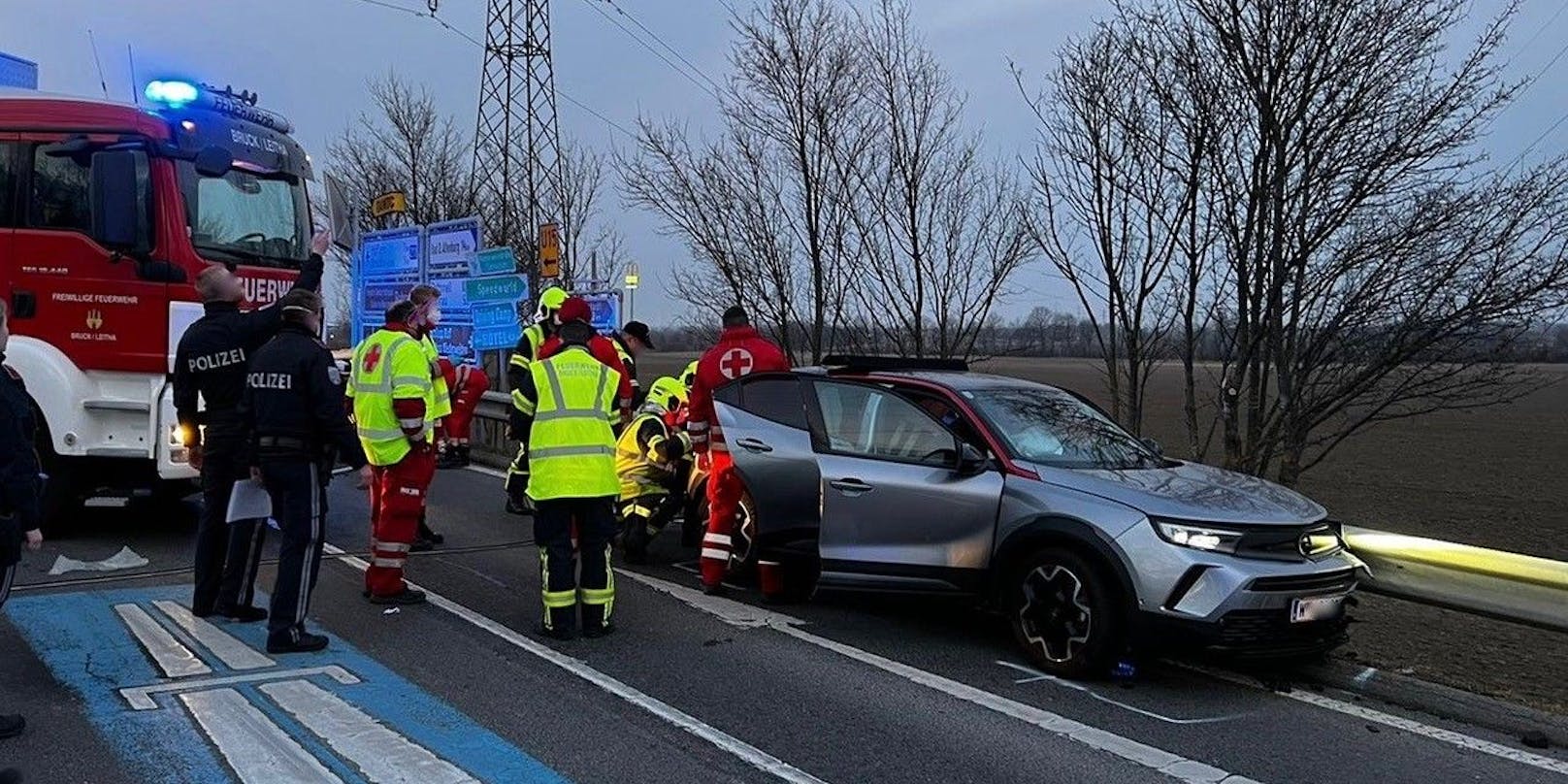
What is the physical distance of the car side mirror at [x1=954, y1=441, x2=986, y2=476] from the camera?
627 cm

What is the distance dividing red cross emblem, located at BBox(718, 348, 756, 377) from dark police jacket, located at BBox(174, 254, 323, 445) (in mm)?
2879

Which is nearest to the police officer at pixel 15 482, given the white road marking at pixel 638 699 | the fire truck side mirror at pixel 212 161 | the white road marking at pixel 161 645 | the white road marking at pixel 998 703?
the white road marking at pixel 161 645

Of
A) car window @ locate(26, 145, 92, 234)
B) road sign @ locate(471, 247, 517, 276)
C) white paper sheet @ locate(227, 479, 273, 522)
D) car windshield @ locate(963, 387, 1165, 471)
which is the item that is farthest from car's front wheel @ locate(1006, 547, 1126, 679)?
road sign @ locate(471, 247, 517, 276)

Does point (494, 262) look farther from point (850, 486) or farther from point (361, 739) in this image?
point (361, 739)

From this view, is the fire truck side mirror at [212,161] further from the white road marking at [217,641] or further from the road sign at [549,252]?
the road sign at [549,252]

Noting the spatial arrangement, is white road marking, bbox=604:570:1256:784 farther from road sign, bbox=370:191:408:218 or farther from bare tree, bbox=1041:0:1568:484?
road sign, bbox=370:191:408:218

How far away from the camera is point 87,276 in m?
8.43

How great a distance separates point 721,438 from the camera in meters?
7.72

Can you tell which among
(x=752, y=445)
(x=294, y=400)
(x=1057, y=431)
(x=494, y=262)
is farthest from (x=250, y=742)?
(x=494, y=262)

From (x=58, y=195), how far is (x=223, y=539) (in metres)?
3.47

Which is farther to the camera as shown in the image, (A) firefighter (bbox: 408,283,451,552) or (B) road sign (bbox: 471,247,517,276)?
(B) road sign (bbox: 471,247,517,276)

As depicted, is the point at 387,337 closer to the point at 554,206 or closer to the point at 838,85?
the point at 838,85

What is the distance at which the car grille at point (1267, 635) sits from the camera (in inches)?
208

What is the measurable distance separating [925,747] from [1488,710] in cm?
270
